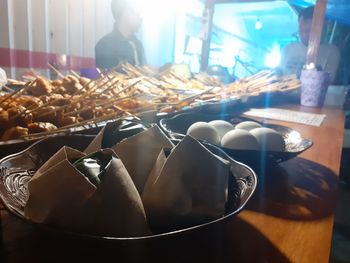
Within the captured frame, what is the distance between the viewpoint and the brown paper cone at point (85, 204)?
17.9 inches

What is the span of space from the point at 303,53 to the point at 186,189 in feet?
17.7

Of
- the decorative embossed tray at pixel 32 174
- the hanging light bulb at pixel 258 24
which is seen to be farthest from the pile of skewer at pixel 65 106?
the hanging light bulb at pixel 258 24

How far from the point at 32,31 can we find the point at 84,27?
108 centimetres

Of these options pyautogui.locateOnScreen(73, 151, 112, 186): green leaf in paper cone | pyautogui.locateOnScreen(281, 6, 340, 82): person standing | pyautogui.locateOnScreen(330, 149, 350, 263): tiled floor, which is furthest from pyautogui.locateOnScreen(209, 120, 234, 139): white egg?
pyautogui.locateOnScreen(281, 6, 340, 82): person standing

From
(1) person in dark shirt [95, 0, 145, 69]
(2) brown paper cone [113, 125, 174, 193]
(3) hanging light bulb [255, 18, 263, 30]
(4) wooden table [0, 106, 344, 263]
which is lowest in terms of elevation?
(4) wooden table [0, 106, 344, 263]

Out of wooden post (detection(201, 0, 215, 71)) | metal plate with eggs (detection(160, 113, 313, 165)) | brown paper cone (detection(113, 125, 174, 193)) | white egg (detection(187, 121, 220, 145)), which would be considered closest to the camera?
brown paper cone (detection(113, 125, 174, 193))

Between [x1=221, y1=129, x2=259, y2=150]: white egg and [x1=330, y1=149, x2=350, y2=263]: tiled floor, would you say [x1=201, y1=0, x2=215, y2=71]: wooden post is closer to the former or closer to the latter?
[x1=330, y1=149, x2=350, y2=263]: tiled floor

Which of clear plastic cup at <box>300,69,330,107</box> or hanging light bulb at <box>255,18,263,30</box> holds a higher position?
hanging light bulb at <box>255,18,263,30</box>

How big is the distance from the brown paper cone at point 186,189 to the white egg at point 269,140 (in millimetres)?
412

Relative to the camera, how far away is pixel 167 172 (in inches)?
20.6

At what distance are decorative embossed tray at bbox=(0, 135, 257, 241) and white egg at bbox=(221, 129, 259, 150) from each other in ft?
0.57

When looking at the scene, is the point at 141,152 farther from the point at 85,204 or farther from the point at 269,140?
the point at 269,140

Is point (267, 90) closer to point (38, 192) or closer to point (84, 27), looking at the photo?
point (38, 192)

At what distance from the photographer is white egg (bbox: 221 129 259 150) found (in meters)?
0.88
